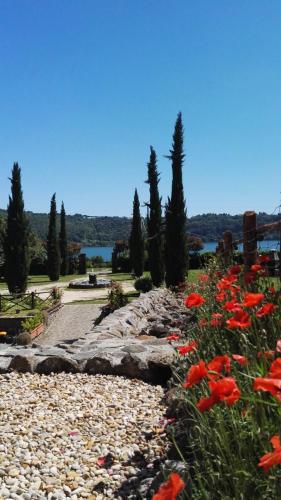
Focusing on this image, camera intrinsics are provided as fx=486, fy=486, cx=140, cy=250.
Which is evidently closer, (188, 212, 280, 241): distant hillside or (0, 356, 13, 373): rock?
(188, 212, 280, 241): distant hillside

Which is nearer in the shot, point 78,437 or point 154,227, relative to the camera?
point 78,437

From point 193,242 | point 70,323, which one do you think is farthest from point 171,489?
point 193,242

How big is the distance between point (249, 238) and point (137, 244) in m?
21.1

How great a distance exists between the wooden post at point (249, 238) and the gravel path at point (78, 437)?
1683 millimetres

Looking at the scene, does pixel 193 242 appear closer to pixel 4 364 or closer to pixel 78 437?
pixel 4 364

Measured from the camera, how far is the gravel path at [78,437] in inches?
113

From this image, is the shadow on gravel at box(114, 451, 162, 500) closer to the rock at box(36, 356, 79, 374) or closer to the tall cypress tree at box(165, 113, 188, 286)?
the rock at box(36, 356, 79, 374)

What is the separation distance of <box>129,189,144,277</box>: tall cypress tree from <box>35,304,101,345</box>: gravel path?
29.2ft

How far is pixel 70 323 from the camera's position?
46.4 ft

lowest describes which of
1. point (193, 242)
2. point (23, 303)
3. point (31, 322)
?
point (31, 322)

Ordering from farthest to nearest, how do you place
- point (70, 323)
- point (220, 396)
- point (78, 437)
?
point (70, 323) < point (78, 437) < point (220, 396)

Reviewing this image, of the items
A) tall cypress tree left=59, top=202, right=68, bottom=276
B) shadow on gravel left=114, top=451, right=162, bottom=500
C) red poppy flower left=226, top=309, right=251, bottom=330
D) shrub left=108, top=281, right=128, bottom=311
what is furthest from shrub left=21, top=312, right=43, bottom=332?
tall cypress tree left=59, top=202, right=68, bottom=276

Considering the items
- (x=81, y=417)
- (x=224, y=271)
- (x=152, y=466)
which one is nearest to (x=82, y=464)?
(x=152, y=466)

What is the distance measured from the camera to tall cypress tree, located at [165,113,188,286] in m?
18.9
